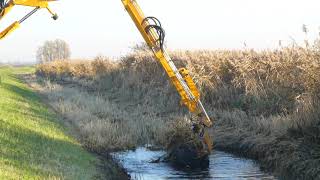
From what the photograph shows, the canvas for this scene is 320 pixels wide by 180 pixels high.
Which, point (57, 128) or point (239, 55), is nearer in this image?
point (57, 128)

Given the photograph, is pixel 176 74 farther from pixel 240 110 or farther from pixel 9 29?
pixel 9 29

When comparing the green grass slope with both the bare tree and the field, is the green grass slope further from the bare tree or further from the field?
the bare tree

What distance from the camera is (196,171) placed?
14.7 m

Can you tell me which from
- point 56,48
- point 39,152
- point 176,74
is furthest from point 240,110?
point 56,48

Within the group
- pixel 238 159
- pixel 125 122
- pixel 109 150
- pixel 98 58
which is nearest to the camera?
pixel 238 159

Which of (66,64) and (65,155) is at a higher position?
(66,64)

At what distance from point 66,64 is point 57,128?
156ft

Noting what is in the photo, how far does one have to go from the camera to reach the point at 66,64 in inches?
2557

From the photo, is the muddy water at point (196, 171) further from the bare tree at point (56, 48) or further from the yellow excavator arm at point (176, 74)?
the bare tree at point (56, 48)

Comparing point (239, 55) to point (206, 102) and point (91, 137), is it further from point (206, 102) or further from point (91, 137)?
point (91, 137)

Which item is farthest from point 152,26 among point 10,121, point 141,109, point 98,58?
point 98,58

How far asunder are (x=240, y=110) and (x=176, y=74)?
5.13m

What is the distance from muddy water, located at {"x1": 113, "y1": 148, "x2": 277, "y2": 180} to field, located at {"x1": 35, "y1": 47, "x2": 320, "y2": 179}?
0.49m

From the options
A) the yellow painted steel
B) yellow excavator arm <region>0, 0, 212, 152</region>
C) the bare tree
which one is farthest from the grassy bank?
the bare tree
